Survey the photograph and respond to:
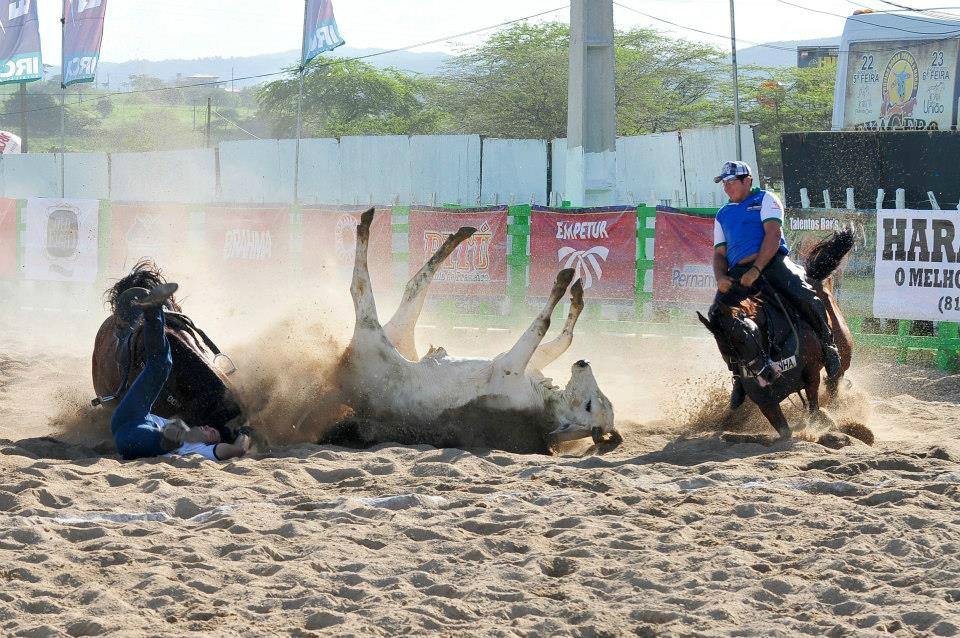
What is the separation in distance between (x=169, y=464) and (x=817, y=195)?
1544 cm

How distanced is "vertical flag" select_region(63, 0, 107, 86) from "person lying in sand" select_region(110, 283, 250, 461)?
1737cm

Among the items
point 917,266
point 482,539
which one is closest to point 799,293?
point 482,539

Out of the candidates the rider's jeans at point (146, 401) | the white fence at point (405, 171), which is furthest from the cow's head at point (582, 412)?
the white fence at point (405, 171)

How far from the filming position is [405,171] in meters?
29.1

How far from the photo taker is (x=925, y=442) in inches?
306

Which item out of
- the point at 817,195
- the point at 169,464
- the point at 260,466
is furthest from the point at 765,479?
the point at 817,195

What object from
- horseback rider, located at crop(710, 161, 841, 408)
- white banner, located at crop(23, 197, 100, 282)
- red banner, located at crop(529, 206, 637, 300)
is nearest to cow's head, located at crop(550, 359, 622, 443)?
horseback rider, located at crop(710, 161, 841, 408)

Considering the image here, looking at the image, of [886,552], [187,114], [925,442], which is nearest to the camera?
[886,552]

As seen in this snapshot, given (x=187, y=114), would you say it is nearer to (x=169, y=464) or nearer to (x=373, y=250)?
(x=373, y=250)

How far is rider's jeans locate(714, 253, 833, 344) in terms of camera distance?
7.89 m

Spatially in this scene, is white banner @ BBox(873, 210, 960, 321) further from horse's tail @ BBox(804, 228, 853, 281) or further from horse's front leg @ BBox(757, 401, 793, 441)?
horse's front leg @ BBox(757, 401, 793, 441)

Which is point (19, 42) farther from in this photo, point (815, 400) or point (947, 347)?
point (815, 400)

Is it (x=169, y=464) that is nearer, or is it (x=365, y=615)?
(x=365, y=615)

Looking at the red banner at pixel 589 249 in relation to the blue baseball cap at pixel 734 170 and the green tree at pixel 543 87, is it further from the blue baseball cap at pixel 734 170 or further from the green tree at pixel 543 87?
the green tree at pixel 543 87
